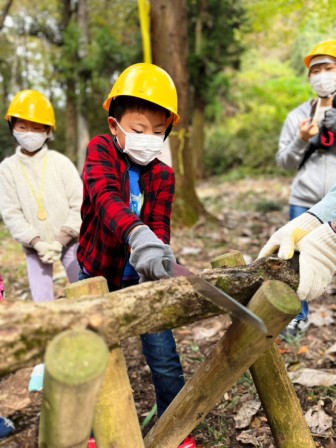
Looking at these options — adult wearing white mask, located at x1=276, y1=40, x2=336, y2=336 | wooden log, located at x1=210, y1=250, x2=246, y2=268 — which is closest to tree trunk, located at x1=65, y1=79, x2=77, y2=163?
adult wearing white mask, located at x1=276, y1=40, x2=336, y2=336

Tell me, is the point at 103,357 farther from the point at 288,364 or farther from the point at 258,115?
the point at 258,115

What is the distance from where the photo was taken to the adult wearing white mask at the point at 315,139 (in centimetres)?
341

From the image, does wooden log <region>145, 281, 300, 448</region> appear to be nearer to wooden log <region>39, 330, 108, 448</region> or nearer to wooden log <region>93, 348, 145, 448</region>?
wooden log <region>93, 348, 145, 448</region>

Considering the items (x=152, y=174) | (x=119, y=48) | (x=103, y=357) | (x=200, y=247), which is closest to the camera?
(x=103, y=357)

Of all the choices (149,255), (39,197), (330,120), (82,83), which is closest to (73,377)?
(149,255)

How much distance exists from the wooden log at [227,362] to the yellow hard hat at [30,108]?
232 cm

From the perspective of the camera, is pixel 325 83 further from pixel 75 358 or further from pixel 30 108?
pixel 75 358

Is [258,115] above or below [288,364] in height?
above

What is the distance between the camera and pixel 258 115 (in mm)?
17922

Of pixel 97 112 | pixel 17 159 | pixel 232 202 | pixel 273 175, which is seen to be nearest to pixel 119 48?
pixel 97 112

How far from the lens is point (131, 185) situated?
2.36 m

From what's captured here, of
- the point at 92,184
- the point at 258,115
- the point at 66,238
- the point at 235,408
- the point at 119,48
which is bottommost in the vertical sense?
the point at 235,408

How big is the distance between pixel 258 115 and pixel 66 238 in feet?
51.9

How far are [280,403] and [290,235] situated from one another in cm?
77
